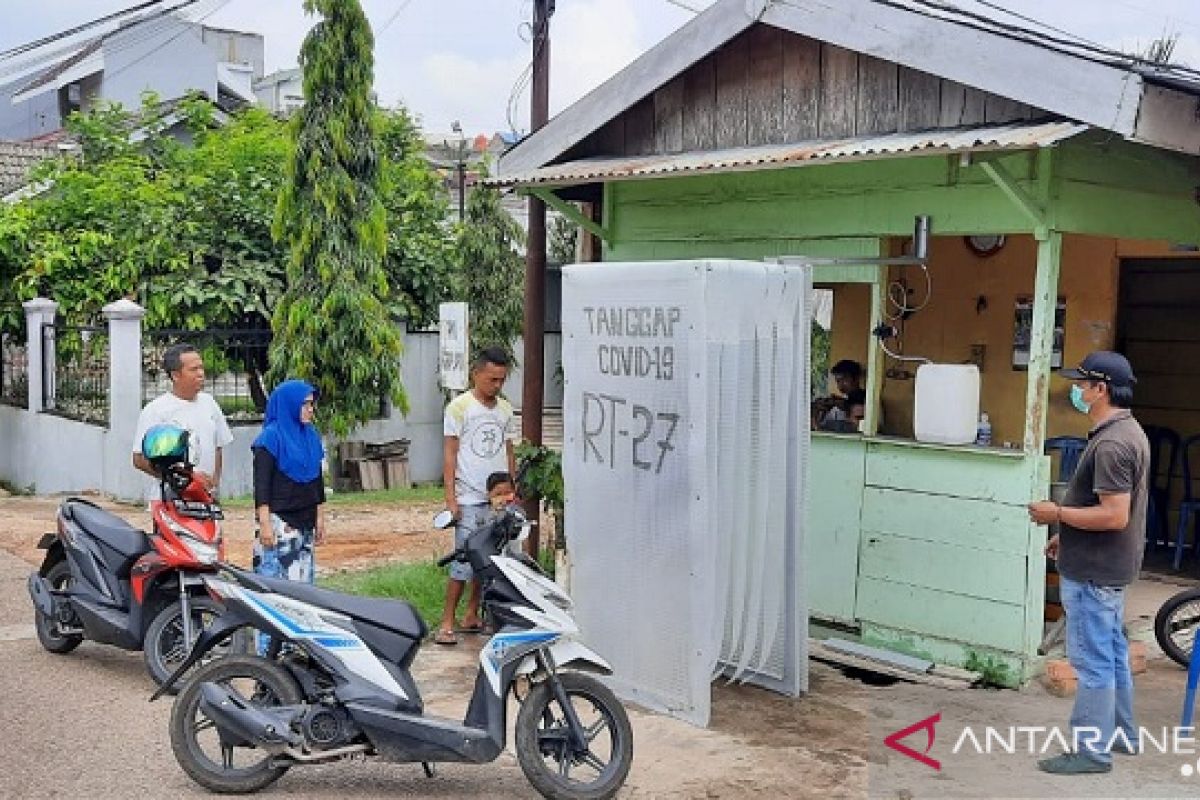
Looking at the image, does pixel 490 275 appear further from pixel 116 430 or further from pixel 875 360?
pixel 875 360

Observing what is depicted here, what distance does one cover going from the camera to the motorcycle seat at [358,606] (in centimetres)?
493

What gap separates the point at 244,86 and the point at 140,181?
1957 centimetres

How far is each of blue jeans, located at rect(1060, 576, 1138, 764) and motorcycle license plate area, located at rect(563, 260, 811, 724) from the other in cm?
136

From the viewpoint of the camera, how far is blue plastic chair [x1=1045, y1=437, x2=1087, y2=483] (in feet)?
25.9

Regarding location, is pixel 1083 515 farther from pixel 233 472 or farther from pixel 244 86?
pixel 244 86

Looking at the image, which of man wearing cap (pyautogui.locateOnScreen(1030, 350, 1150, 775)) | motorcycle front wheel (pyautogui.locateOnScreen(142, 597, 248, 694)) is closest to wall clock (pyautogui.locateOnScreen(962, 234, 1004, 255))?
man wearing cap (pyautogui.locateOnScreen(1030, 350, 1150, 775))

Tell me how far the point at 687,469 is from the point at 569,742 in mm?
1334

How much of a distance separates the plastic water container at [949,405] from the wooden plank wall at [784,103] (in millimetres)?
1341

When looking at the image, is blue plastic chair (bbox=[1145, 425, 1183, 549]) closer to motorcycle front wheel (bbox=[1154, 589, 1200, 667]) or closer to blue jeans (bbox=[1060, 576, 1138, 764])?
motorcycle front wheel (bbox=[1154, 589, 1200, 667])

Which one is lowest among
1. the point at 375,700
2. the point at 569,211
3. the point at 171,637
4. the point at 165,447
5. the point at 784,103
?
the point at 171,637

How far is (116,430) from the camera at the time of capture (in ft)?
42.3

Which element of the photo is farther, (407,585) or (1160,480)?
(1160,480)

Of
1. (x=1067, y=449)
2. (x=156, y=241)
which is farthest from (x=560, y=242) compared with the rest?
(x=1067, y=449)

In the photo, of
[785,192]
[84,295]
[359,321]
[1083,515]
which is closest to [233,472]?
[359,321]
